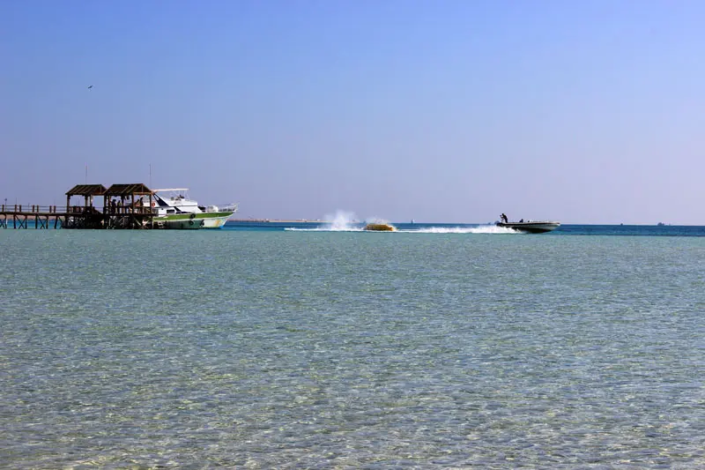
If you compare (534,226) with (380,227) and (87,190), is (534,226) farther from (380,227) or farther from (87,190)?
(87,190)

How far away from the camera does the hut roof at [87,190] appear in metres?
124

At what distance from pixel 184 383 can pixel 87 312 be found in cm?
911

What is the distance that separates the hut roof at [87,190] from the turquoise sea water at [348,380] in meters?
103

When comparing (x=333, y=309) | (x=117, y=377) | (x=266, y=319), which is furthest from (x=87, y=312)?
(x=117, y=377)

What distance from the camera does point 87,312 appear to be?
1986 cm

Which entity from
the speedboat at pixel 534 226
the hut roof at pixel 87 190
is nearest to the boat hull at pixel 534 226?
the speedboat at pixel 534 226

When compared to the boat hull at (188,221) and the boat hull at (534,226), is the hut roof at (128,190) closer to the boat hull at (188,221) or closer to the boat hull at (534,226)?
the boat hull at (188,221)

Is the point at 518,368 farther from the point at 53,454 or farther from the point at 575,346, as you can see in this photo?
the point at 53,454

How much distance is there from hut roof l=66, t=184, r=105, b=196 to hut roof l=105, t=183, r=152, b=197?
4.14ft

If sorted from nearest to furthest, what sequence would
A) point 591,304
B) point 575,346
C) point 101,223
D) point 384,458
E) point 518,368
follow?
point 384,458, point 518,368, point 575,346, point 591,304, point 101,223

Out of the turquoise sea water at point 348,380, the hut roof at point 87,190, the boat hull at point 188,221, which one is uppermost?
the hut roof at point 87,190

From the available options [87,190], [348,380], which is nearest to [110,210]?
[87,190]

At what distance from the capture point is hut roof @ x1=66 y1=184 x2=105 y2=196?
124m

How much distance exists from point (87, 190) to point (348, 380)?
120482mm
